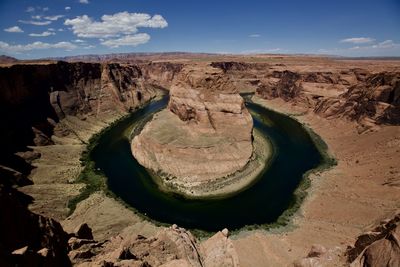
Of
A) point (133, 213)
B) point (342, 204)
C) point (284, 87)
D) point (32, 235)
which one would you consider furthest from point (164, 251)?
point (284, 87)

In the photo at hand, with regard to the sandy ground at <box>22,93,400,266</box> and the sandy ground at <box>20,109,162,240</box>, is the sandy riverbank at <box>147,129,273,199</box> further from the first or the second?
the sandy ground at <box>20,109,162,240</box>

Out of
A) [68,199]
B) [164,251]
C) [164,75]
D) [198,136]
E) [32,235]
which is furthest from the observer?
[164,75]

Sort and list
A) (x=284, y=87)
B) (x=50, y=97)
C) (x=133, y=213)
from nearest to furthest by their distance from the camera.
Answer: (x=133, y=213)
(x=50, y=97)
(x=284, y=87)

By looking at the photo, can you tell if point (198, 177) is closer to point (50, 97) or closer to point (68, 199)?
point (68, 199)

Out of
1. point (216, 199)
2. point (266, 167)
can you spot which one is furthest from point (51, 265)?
point (266, 167)

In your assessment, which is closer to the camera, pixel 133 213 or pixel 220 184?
pixel 133 213

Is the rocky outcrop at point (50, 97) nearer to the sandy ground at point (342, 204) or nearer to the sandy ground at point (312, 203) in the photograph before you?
the sandy ground at point (312, 203)

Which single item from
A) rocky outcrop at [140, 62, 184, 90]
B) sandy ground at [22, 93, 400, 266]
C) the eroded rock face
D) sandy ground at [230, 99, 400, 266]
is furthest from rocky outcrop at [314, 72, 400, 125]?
rocky outcrop at [140, 62, 184, 90]
